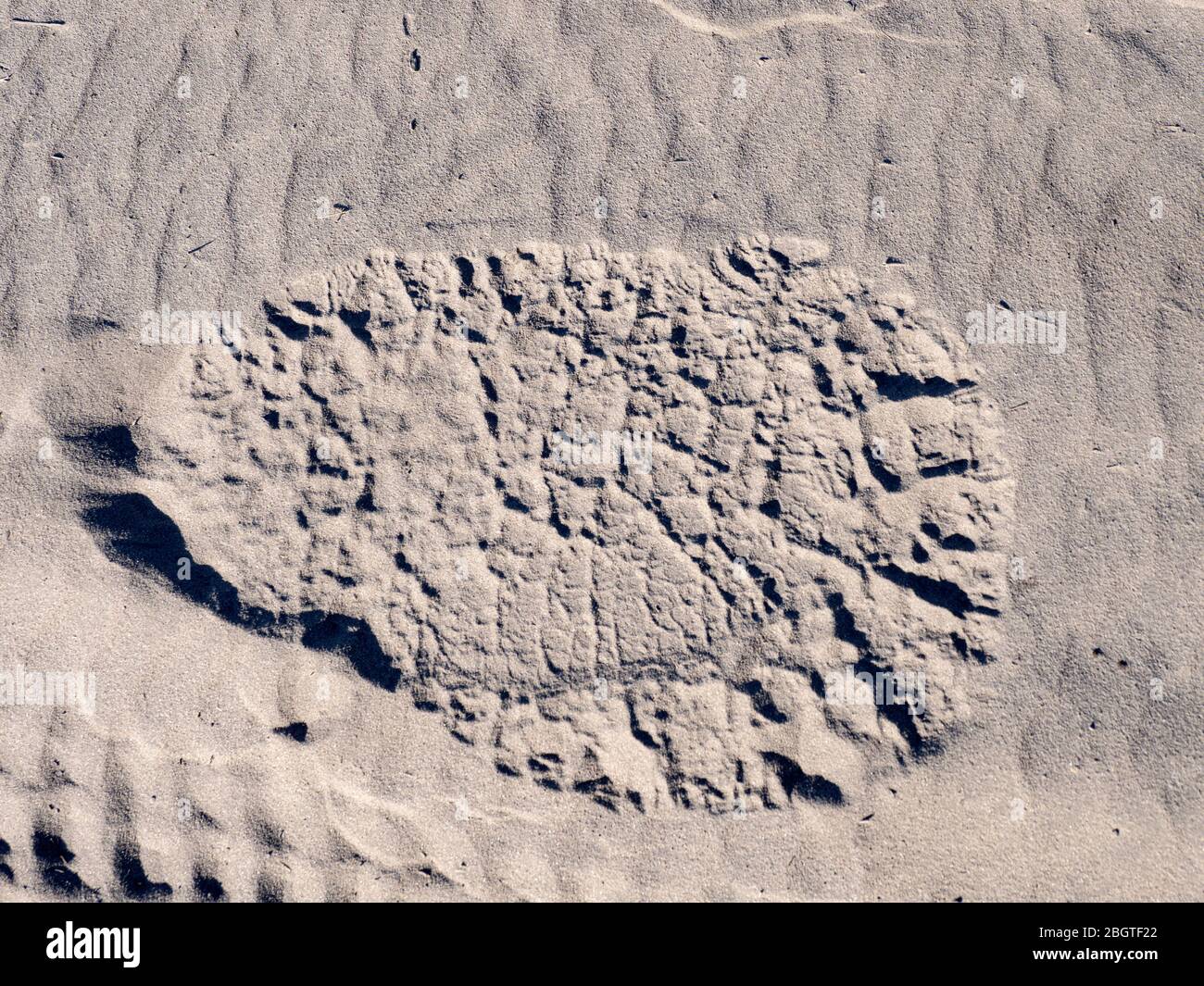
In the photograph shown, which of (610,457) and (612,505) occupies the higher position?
(610,457)

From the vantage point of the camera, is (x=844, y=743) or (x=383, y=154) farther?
(x=383, y=154)

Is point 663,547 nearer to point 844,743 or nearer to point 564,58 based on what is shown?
point 844,743

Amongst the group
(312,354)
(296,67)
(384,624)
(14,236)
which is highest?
(296,67)

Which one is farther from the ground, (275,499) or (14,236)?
(14,236)

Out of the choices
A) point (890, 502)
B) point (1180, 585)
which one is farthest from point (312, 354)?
point (1180, 585)
